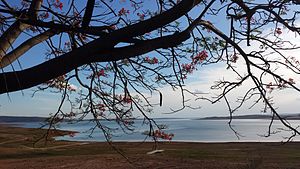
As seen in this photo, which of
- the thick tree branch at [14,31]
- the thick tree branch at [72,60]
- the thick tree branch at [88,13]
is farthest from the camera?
the thick tree branch at [14,31]

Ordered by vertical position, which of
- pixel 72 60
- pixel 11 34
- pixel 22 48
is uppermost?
pixel 11 34

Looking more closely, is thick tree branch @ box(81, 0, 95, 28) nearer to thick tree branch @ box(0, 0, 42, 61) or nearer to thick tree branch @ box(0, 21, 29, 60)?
thick tree branch @ box(0, 0, 42, 61)

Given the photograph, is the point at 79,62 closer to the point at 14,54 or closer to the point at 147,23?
the point at 147,23

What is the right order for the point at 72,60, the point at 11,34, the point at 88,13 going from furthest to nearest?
the point at 11,34
the point at 88,13
the point at 72,60

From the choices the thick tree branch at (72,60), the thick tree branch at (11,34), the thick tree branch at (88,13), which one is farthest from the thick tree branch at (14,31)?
the thick tree branch at (72,60)

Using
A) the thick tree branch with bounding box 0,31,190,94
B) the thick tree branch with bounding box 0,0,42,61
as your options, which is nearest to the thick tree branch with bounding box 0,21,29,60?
the thick tree branch with bounding box 0,0,42,61

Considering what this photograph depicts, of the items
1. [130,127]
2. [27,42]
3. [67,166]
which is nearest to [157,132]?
[130,127]

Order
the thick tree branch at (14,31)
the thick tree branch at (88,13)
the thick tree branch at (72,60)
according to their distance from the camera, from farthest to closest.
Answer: the thick tree branch at (14,31) < the thick tree branch at (88,13) < the thick tree branch at (72,60)

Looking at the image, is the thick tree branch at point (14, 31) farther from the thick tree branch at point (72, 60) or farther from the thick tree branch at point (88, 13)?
the thick tree branch at point (72, 60)

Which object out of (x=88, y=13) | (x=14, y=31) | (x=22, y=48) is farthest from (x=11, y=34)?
(x=88, y=13)

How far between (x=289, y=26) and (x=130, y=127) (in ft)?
9.15

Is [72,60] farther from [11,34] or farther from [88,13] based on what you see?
[11,34]

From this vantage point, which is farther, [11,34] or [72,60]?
[11,34]

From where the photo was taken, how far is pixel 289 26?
12.5 ft
